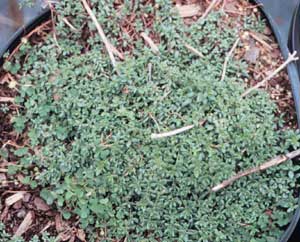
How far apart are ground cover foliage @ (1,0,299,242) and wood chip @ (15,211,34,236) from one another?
64mm

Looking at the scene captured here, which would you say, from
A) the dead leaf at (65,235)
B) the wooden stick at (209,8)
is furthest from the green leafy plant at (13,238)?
the wooden stick at (209,8)

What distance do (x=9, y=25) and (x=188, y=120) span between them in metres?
0.75

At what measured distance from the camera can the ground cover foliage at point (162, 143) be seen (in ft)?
3.90

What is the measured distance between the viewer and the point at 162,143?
1.19m

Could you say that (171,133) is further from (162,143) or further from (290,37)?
(290,37)

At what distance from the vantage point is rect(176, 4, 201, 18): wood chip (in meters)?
1.29

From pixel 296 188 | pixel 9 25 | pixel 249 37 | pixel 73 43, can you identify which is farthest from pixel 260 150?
pixel 9 25

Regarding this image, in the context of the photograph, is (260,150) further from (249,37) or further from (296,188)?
(249,37)

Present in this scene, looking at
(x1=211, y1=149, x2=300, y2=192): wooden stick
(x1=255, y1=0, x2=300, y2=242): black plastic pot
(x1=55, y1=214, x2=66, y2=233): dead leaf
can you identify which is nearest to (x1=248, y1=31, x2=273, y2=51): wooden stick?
(x1=255, y1=0, x2=300, y2=242): black plastic pot

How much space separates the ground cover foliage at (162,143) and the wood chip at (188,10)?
33 mm

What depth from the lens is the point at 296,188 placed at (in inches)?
48.1

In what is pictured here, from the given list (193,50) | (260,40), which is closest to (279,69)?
(260,40)

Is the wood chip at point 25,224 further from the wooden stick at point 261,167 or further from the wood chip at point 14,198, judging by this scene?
the wooden stick at point 261,167

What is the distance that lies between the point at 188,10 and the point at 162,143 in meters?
0.30
